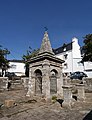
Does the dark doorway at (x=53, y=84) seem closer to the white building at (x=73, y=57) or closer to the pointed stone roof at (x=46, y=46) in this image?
the pointed stone roof at (x=46, y=46)

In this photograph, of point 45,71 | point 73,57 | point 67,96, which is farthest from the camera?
point 73,57

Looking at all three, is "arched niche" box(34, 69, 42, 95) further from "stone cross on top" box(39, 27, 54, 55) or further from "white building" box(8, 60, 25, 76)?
"white building" box(8, 60, 25, 76)

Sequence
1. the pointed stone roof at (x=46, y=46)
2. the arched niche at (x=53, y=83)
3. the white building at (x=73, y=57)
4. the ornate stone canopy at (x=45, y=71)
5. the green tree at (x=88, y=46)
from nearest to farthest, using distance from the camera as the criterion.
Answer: the ornate stone canopy at (x=45, y=71)
the arched niche at (x=53, y=83)
the pointed stone roof at (x=46, y=46)
the green tree at (x=88, y=46)
the white building at (x=73, y=57)

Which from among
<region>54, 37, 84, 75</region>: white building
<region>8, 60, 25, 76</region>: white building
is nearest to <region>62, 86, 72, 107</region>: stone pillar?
<region>54, 37, 84, 75</region>: white building

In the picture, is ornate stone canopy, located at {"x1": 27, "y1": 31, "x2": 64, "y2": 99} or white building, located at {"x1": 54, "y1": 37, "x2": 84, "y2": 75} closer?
ornate stone canopy, located at {"x1": 27, "y1": 31, "x2": 64, "y2": 99}

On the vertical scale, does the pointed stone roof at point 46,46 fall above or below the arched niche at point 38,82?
above

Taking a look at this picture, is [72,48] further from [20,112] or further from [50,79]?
[20,112]

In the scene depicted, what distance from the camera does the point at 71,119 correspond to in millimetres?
6281

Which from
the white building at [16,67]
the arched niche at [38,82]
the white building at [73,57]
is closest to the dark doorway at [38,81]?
the arched niche at [38,82]

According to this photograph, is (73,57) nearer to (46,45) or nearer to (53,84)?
(46,45)

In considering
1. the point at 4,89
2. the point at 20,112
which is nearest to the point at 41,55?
the point at 20,112

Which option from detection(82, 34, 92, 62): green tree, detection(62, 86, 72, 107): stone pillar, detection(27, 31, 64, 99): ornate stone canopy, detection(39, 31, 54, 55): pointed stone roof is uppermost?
detection(82, 34, 92, 62): green tree

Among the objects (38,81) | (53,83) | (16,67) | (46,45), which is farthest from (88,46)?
(16,67)

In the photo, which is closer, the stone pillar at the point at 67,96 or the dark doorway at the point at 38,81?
the stone pillar at the point at 67,96
